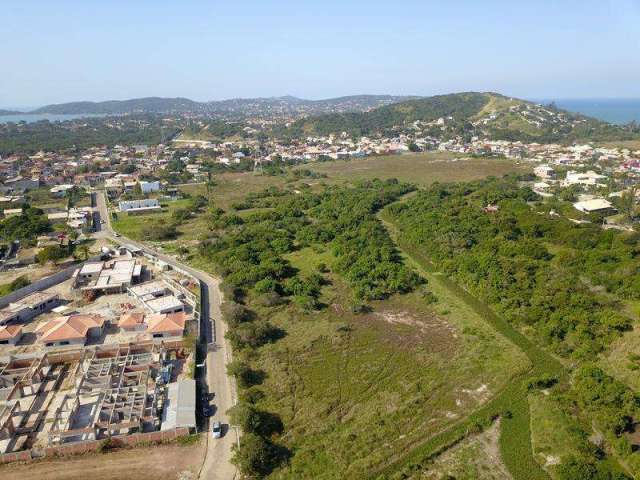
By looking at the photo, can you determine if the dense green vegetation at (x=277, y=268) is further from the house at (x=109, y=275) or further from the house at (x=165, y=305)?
the house at (x=109, y=275)

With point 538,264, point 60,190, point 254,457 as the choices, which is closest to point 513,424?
point 254,457

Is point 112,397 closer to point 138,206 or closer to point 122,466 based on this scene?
point 122,466

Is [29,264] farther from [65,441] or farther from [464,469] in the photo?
[464,469]

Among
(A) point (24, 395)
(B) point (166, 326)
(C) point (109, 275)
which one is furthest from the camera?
(C) point (109, 275)

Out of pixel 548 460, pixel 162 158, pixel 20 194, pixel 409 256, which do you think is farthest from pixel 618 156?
pixel 20 194

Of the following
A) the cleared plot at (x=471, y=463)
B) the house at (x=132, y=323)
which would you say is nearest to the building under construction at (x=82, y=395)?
the house at (x=132, y=323)
